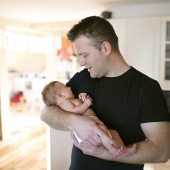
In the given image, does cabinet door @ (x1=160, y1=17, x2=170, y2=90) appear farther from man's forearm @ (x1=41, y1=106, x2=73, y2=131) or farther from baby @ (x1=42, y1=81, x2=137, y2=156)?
man's forearm @ (x1=41, y1=106, x2=73, y2=131)

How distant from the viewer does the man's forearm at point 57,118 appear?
1.12m

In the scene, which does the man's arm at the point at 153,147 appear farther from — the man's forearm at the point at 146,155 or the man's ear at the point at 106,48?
the man's ear at the point at 106,48

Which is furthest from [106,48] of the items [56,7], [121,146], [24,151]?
[24,151]

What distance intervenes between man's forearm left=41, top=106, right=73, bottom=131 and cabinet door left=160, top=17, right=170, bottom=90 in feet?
6.94

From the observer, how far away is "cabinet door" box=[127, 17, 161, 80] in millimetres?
2871

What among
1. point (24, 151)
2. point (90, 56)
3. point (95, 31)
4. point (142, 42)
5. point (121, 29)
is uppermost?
point (121, 29)

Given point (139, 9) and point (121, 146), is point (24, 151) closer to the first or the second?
point (139, 9)

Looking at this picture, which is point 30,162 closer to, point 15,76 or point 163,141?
point 163,141

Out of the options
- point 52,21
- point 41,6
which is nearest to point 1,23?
point 52,21

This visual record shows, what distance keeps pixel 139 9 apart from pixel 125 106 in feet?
8.30

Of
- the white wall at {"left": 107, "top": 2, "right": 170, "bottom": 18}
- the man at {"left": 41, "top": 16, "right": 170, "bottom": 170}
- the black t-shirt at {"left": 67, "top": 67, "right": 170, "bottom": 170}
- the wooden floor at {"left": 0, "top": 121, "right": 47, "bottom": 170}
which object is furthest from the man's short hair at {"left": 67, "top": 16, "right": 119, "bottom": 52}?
the wooden floor at {"left": 0, "top": 121, "right": 47, "bottom": 170}

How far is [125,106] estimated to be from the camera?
106 cm

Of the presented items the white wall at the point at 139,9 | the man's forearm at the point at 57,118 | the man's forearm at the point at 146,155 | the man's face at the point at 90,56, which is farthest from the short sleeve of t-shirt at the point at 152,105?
the white wall at the point at 139,9

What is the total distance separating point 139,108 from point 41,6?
2753mm
